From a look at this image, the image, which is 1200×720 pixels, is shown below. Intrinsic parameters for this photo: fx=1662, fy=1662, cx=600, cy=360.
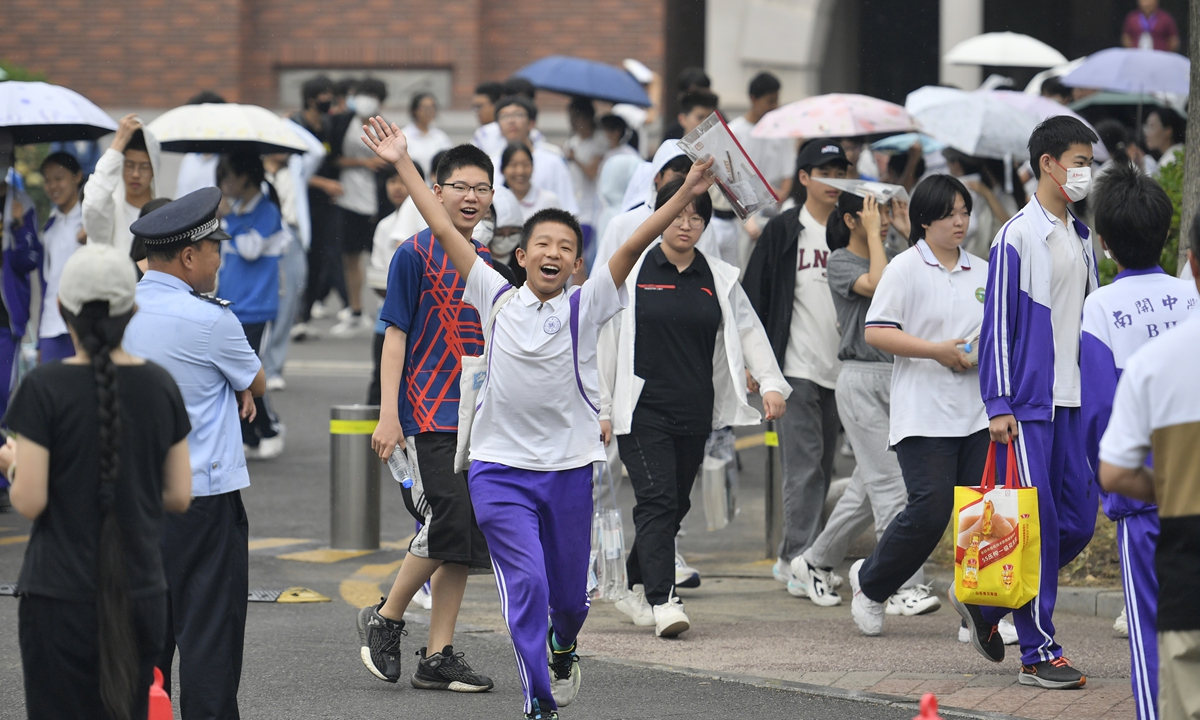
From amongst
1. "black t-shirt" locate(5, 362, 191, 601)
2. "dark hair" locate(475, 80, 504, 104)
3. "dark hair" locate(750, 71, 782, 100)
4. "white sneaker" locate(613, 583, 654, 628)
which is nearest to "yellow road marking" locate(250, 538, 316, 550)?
"white sneaker" locate(613, 583, 654, 628)

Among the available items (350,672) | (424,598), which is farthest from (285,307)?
(350,672)

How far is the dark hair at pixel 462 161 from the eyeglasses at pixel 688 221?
3.77ft

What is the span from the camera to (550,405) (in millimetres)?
5496

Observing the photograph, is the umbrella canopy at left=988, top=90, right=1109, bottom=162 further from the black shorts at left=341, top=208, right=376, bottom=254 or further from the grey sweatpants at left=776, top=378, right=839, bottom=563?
the black shorts at left=341, top=208, right=376, bottom=254

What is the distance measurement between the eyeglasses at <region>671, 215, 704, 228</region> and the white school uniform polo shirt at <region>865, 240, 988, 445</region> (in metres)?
0.92

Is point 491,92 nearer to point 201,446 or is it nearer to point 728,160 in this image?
point 728,160

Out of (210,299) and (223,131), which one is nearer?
(210,299)

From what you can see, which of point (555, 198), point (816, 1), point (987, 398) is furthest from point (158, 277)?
point (816, 1)

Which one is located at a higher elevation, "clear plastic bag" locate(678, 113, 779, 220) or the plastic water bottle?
"clear plastic bag" locate(678, 113, 779, 220)

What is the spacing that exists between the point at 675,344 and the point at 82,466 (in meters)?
3.67

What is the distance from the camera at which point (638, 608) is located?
23.9ft

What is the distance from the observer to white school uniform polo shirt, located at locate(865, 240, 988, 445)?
21.5ft

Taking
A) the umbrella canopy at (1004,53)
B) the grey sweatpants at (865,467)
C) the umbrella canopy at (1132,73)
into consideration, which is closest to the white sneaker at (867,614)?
the grey sweatpants at (865,467)

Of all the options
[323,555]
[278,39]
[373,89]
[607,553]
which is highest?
[278,39]
